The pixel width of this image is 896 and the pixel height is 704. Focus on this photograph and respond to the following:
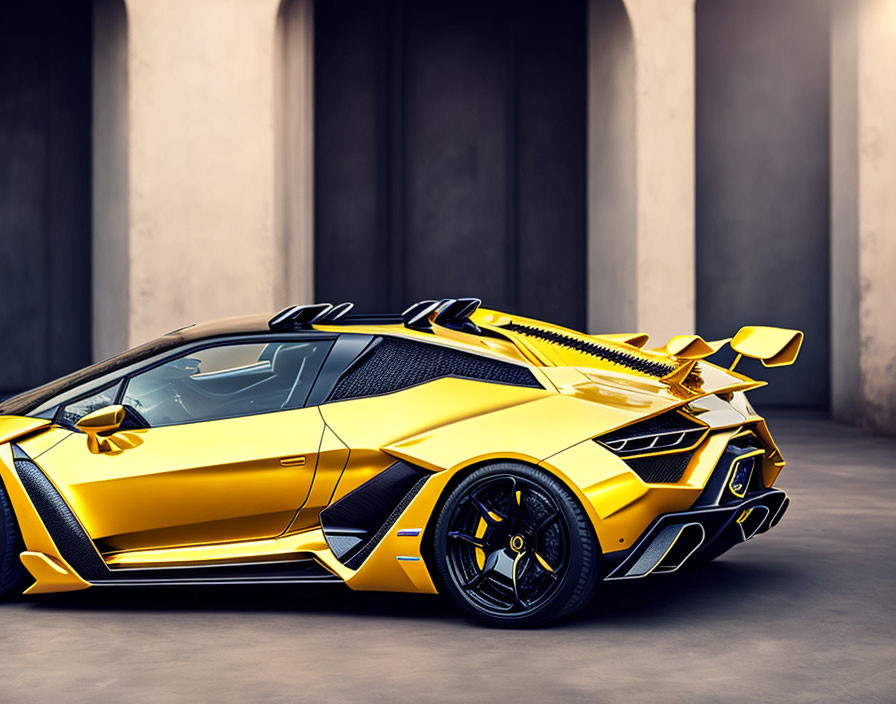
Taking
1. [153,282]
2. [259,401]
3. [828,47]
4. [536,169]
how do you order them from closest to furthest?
[259,401] < [153,282] < [828,47] < [536,169]

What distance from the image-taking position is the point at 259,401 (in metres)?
5.31

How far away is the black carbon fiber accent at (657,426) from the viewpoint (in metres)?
4.84

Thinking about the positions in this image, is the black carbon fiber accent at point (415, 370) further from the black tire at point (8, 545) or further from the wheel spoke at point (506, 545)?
the black tire at point (8, 545)

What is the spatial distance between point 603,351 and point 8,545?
2646mm

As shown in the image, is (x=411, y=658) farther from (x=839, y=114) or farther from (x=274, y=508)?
(x=839, y=114)

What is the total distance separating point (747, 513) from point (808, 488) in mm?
4093

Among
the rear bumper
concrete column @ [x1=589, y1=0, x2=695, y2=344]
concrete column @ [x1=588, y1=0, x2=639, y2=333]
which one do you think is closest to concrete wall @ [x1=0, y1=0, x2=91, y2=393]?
concrete column @ [x1=588, y1=0, x2=639, y2=333]

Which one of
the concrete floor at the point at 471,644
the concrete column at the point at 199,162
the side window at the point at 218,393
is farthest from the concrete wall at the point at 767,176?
the side window at the point at 218,393

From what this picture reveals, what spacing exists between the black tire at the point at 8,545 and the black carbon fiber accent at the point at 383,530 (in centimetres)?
141

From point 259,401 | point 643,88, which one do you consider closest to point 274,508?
point 259,401

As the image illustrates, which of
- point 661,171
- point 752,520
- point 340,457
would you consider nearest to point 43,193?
point 661,171

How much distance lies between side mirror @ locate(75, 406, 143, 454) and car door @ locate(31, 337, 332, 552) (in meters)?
0.02

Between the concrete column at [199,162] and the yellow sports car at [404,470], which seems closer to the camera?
the yellow sports car at [404,470]

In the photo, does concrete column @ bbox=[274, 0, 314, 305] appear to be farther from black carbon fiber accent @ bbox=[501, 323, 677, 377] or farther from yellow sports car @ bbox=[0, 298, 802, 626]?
yellow sports car @ bbox=[0, 298, 802, 626]
